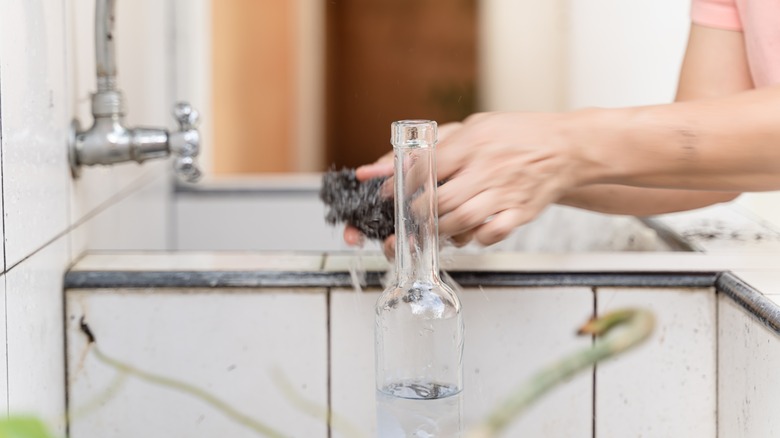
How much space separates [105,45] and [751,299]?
651 mm

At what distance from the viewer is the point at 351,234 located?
82 cm

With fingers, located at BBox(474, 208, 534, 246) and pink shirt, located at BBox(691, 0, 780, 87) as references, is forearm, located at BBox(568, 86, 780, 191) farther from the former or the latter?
pink shirt, located at BBox(691, 0, 780, 87)

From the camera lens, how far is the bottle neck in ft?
2.03

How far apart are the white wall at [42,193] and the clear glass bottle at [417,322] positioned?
0.29 m

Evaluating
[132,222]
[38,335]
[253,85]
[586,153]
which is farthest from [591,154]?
[253,85]

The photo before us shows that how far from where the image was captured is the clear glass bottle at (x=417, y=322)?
24.4 inches

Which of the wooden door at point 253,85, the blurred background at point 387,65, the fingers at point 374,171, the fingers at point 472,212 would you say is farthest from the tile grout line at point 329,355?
the wooden door at point 253,85

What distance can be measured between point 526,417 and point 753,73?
1.32 ft

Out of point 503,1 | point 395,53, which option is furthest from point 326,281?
point 395,53

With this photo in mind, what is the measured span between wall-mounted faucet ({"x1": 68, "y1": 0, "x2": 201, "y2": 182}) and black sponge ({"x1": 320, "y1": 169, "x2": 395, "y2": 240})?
9.9 inches

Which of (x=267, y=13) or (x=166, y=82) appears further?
(x=267, y=13)

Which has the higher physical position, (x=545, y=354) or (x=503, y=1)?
(x=503, y=1)

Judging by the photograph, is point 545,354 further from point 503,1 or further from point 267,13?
point 267,13

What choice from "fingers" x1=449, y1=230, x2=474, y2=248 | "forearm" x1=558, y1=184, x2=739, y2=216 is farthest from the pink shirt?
"fingers" x1=449, y1=230, x2=474, y2=248
